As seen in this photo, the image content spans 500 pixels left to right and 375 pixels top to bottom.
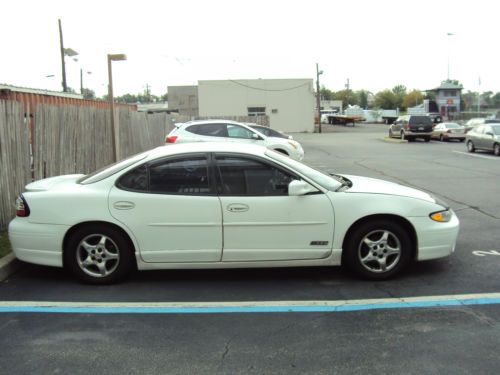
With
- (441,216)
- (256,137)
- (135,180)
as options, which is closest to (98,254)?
(135,180)

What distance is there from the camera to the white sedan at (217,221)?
4.83 metres

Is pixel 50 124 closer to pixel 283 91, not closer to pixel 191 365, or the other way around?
pixel 191 365

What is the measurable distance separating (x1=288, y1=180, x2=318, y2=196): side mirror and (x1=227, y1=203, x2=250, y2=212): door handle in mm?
466

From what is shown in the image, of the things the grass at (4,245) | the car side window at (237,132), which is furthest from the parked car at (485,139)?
the grass at (4,245)

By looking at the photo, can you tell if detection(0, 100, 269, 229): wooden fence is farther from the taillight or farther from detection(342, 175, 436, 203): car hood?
detection(342, 175, 436, 203): car hood

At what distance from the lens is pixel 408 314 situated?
4180 millimetres

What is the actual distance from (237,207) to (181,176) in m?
0.68

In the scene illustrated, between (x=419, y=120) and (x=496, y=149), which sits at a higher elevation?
(x=419, y=120)

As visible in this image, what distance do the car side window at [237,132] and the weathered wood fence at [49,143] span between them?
3370 mm

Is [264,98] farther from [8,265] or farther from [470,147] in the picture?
[8,265]

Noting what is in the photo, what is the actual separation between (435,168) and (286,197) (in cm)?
1248

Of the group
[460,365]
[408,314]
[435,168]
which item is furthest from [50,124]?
Answer: [435,168]

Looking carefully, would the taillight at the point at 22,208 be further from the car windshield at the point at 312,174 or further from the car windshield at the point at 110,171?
the car windshield at the point at 312,174

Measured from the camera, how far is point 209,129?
1441 cm
